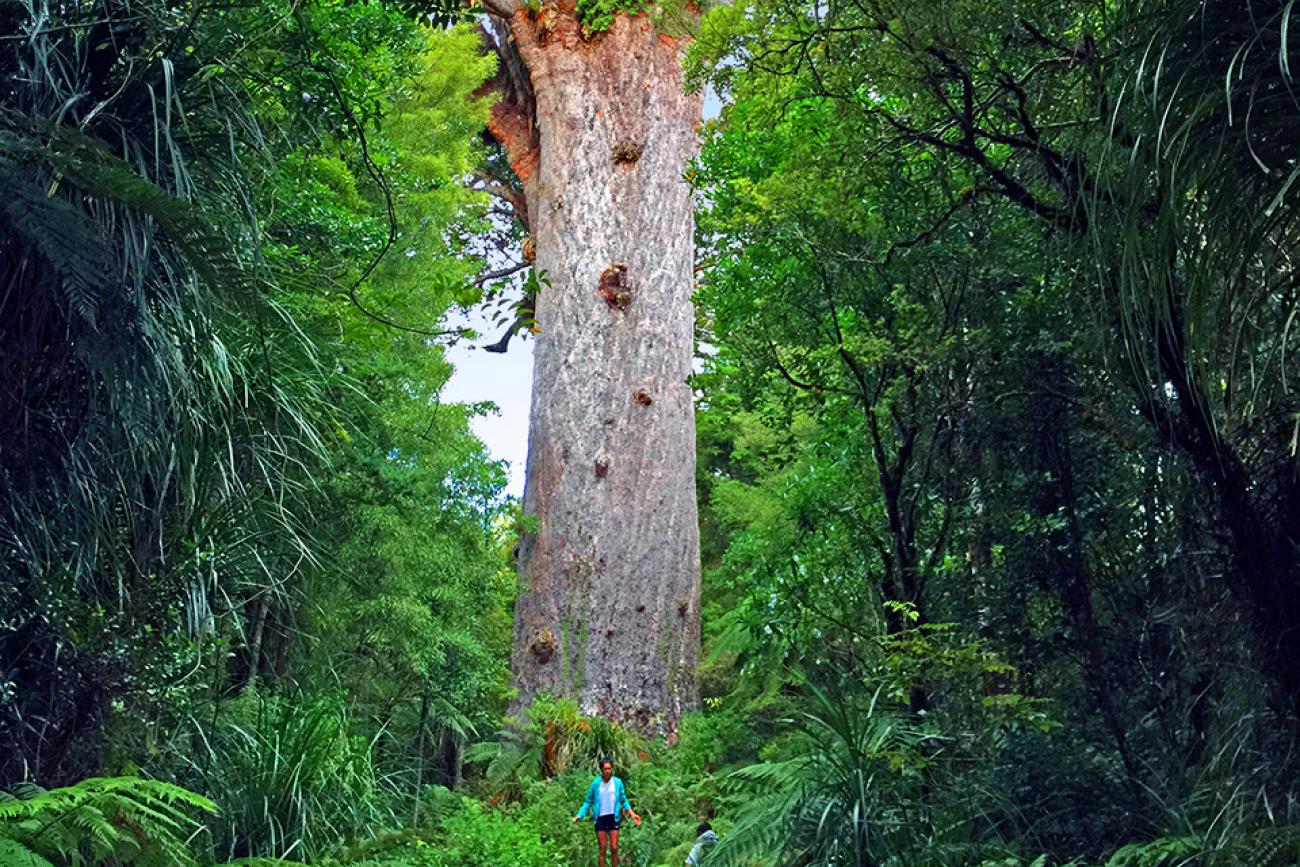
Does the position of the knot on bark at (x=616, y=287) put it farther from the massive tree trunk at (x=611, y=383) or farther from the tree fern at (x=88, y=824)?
the tree fern at (x=88, y=824)

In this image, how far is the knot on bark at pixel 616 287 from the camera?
1367 cm

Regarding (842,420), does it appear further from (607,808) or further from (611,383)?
(611,383)

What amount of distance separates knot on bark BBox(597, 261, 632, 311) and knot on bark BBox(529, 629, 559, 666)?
3.30m

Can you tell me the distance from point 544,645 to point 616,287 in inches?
143

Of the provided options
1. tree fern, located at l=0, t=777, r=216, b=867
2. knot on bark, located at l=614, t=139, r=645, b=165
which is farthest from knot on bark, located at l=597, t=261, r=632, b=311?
tree fern, located at l=0, t=777, r=216, b=867

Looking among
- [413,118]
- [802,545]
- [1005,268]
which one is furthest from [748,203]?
[413,118]

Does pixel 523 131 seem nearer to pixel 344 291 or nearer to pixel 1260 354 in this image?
pixel 344 291

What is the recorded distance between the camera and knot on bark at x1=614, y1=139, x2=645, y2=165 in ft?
46.4

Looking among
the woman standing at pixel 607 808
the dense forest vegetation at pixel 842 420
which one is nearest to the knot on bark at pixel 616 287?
the dense forest vegetation at pixel 842 420

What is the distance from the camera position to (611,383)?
1342 centimetres

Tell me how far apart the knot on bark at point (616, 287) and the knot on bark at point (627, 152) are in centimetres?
117

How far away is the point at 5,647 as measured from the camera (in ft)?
17.7

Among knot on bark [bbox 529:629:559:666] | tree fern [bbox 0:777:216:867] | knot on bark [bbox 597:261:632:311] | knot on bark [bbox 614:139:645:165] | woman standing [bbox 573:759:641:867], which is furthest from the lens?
knot on bark [bbox 614:139:645:165]

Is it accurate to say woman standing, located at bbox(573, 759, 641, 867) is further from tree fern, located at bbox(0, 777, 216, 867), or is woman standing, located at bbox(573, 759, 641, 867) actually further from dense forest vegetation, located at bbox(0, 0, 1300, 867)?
tree fern, located at bbox(0, 777, 216, 867)
